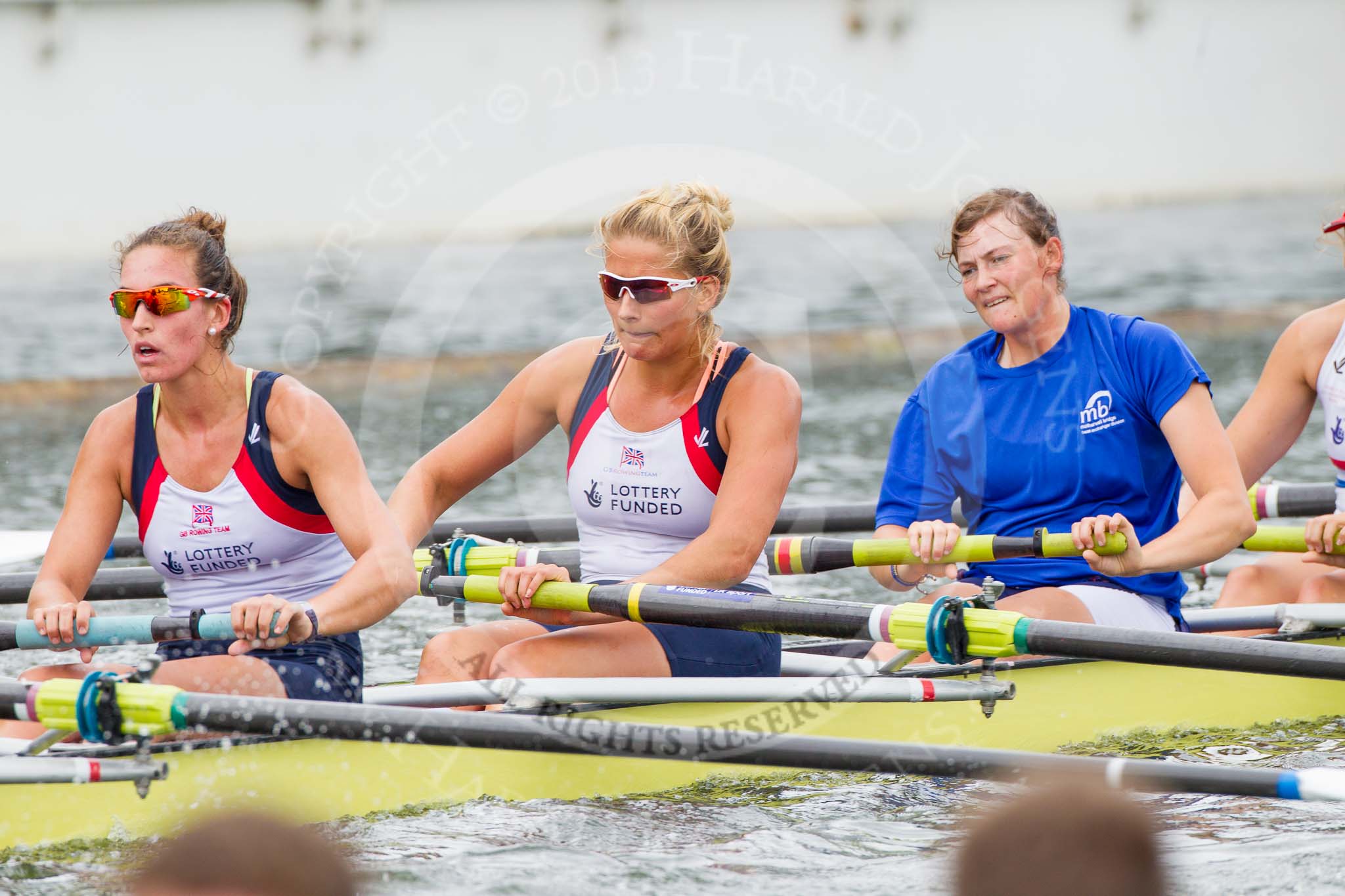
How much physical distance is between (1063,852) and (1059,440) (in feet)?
9.94

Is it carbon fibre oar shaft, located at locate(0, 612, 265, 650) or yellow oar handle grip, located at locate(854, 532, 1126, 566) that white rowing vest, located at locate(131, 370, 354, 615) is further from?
yellow oar handle grip, located at locate(854, 532, 1126, 566)

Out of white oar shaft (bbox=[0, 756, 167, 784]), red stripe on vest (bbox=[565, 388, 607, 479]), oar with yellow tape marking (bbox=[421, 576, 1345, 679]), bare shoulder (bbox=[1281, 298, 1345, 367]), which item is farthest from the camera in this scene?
bare shoulder (bbox=[1281, 298, 1345, 367])

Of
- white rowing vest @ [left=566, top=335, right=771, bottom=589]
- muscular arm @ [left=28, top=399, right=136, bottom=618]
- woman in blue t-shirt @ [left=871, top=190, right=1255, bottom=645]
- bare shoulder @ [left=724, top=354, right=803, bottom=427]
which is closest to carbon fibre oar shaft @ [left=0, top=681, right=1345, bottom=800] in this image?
muscular arm @ [left=28, top=399, right=136, bottom=618]

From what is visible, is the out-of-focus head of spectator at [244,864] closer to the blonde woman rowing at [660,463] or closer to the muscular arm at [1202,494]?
the blonde woman rowing at [660,463]

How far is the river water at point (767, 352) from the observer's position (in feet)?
11.3

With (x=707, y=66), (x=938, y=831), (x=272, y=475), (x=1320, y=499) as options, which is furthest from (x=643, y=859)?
(x=707, y=66)

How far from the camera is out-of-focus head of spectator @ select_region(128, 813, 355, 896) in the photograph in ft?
4.18

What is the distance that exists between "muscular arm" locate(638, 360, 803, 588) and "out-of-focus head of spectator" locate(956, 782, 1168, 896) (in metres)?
2.39

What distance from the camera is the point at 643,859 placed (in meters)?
3.43

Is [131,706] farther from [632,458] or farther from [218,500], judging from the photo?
[632,458]

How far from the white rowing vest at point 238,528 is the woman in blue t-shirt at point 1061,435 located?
1614 millimetres

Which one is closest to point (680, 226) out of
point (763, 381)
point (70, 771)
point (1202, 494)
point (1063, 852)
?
point (763, 381)

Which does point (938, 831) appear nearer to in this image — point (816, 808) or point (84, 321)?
point (816, 808)

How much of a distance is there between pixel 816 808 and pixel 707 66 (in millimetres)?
20763
